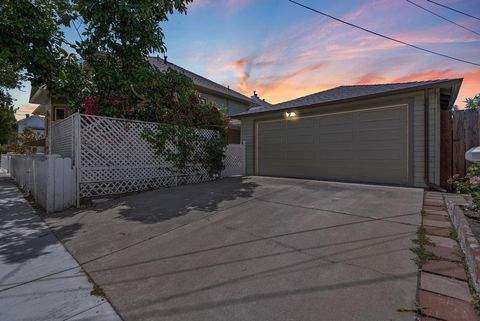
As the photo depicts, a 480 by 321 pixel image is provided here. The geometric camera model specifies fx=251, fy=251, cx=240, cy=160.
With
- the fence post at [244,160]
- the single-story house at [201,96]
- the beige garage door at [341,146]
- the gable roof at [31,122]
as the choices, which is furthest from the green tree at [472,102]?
the gable roof at [31,122]

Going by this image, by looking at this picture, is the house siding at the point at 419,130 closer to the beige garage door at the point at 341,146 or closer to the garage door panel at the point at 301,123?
the beige garage door at the point at 341,146

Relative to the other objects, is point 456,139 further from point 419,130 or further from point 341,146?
point 341,146

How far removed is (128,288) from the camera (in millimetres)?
2355

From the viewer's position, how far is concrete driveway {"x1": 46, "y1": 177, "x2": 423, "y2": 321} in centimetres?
202

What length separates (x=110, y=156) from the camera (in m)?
6.77

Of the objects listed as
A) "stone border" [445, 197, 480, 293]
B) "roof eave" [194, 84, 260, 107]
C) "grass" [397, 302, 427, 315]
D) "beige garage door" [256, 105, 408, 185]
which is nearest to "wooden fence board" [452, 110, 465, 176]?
"beige garage door" [256, 105, 408, 185]

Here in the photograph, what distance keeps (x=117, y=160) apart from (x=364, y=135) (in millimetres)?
7269

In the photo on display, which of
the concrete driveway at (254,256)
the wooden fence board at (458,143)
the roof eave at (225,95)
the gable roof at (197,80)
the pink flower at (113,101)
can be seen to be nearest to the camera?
the concrete driveway at (254,256)

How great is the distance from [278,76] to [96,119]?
25.4 feet

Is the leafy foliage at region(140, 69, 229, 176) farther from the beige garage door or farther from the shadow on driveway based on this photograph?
the shadow on driveway

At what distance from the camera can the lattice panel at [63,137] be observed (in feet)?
21.6

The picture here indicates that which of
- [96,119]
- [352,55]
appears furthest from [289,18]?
[96,119]

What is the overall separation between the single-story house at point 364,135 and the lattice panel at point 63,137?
657cm

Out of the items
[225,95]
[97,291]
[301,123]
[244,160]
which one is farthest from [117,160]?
[225,95]
